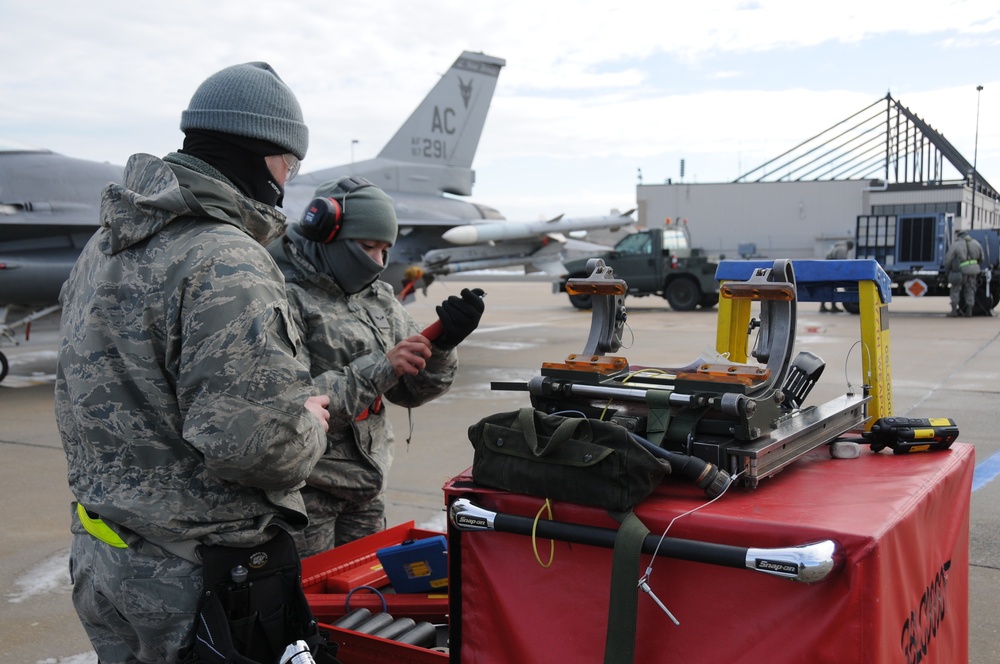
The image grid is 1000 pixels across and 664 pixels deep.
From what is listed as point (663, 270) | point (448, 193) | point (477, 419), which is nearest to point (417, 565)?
point (477, 419)

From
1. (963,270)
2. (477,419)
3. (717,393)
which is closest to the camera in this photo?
(717,393)

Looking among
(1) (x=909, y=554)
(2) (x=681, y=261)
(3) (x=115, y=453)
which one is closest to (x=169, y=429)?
(3) (x=115, y=453)

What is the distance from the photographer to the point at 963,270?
17.4 meters

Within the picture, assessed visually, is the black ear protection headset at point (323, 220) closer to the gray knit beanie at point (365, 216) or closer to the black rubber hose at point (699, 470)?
the gray knit beanie at point (365, 216)

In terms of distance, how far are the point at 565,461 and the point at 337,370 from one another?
1.05 m

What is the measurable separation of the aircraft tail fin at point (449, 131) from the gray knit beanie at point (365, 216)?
1264cm

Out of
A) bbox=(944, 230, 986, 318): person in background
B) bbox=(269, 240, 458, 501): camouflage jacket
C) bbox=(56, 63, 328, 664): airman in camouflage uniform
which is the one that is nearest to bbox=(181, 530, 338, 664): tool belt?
bbox=(56, 63, 328, 664): airman in camouflage uniform

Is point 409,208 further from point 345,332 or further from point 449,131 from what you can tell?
point 345,332

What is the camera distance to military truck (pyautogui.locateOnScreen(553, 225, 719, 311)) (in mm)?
21594

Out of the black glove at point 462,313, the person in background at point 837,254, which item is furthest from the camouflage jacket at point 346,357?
the person in background at point 837,254

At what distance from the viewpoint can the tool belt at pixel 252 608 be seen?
1760 mm

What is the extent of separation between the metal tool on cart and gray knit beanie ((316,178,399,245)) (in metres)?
0.74

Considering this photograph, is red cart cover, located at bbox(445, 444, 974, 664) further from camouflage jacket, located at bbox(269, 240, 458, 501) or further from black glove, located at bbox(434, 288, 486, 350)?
camouflage jacket, located at bbox(269, 240, 458, 501)

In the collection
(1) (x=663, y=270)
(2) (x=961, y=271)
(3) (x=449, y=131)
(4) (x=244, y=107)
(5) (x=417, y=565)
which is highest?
(3) (x=449, y=131)
